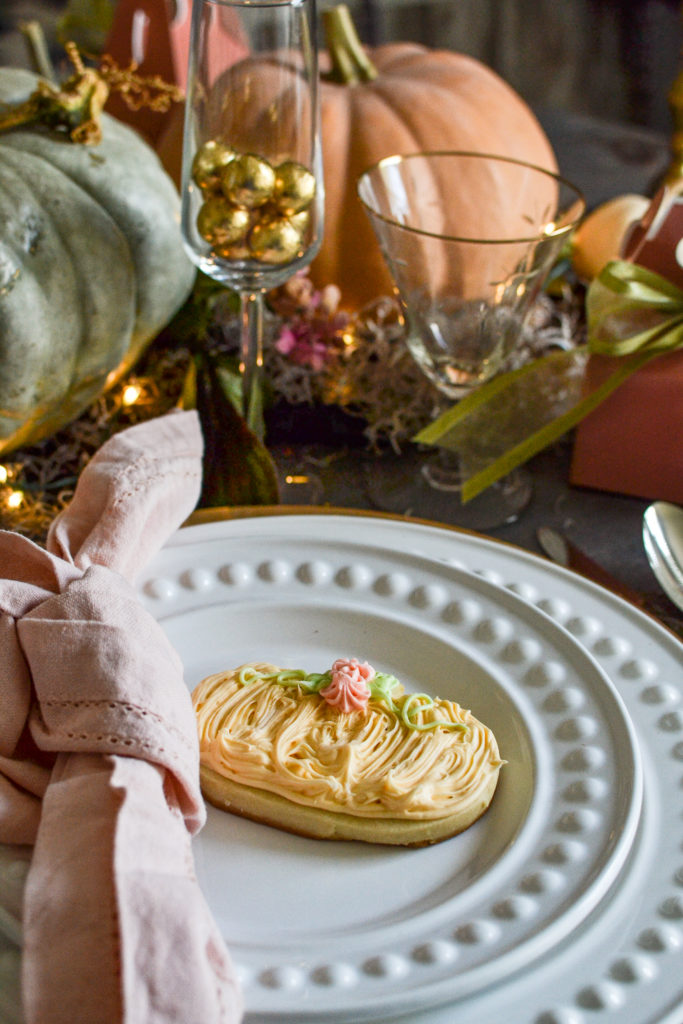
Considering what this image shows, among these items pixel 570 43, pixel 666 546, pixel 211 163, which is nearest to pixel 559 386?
pixel 666 546

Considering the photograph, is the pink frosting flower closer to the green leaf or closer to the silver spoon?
the silver spoon

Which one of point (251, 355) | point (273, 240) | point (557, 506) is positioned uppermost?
point (273, 240)

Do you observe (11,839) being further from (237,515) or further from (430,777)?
(237,515)

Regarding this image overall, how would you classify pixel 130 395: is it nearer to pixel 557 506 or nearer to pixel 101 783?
pixel 557 506

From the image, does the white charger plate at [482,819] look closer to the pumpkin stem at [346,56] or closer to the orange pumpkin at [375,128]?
the orange pumpkin at [375,128]

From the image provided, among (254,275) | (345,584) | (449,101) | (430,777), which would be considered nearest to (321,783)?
(430,777)

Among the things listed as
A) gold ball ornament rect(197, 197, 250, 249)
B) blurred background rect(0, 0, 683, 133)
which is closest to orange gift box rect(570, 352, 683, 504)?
gold ball ornament rect(197, 197, 250, 249)
